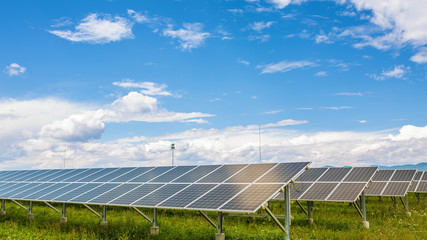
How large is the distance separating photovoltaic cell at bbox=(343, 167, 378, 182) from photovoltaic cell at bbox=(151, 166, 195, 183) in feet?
38.6

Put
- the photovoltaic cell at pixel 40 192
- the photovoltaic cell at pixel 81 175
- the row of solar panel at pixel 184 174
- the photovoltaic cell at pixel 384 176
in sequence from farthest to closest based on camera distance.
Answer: the photovoltaic cell at pixel 384 176, the photovoltaic cell at pixel 81 175, the photovoltaic cell at pixel 40 192, the row of solar panel at pixel 184 174

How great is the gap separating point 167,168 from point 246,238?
8.25 m

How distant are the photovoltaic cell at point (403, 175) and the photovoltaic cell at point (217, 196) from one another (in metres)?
24.2

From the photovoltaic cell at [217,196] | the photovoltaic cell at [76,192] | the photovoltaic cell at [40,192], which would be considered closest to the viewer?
the photovoltaic cell at [217,196]

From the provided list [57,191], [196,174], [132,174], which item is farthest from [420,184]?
[57,191]

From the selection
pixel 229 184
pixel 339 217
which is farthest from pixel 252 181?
pixel 339 217

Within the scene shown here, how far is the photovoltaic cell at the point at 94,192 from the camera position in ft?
65.1

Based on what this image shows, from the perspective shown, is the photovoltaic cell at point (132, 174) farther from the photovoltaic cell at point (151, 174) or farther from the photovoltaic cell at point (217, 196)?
the photovoltaic cell at point (217, 196)

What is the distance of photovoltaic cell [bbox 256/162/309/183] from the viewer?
15.7 m

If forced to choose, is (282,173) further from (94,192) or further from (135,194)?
(94,192)

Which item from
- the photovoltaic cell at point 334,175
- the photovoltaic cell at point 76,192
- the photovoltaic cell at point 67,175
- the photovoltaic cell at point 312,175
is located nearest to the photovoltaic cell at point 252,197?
the photovoltaic cell at point 76,192

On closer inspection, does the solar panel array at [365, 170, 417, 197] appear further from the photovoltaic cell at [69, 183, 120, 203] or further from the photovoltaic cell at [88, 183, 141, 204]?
the photovoltaic cell at [69, 183, 120, 203]

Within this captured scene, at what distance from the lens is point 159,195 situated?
17.5m

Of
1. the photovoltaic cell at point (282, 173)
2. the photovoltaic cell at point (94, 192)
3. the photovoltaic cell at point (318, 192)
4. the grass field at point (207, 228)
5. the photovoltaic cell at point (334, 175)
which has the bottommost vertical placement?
the grass field at point (207, 228)
